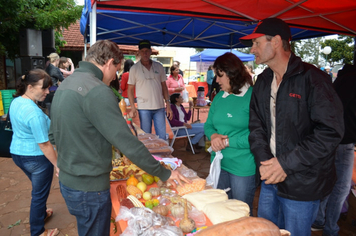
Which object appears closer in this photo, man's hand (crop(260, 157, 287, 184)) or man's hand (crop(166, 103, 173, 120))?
man's hand (crop(260, 157, 287, 184))

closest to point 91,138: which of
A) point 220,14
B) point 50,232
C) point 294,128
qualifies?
point 294,128

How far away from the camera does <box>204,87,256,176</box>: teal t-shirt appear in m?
2.12

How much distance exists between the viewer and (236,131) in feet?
7.12

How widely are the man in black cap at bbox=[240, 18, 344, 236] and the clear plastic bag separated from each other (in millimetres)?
614

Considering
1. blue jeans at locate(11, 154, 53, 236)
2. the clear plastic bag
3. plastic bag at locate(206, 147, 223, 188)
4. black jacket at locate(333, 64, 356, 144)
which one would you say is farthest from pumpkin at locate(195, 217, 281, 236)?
blue jeans at locate(11, 154, 53, 236)

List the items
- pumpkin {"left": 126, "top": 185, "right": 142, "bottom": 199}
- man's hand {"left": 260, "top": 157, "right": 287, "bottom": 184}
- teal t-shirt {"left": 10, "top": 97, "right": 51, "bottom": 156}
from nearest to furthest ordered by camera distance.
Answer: man's hand {"left": 260, "top": 157, "right": 287, "bottom": 184} → pumpkin {"left": 126, "top": 185, "right": 142, "bottom": 199} → teal t-shirt {"left": 10, "top": 97, "right": 51, "bottom": 156}

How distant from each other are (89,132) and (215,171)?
1190 mm

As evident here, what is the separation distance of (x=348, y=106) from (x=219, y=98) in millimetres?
1252

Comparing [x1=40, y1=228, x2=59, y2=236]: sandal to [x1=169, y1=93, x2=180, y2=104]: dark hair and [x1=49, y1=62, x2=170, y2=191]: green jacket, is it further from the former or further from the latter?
[x1=169, y1=93, x2=180, y2=104]: dark hair

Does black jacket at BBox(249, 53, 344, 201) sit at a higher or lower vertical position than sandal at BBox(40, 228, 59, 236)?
higher

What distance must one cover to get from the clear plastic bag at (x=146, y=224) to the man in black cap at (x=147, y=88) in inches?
113

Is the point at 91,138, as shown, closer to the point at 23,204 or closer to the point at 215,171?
the point at 215,171

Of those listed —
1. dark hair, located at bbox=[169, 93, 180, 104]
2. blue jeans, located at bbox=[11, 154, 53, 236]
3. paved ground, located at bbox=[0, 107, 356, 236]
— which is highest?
dark hair, located at bbox=[169, 93, 180, 104]

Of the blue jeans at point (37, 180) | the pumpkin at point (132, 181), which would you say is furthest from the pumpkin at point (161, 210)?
the blue jeans at point (37, 180)
